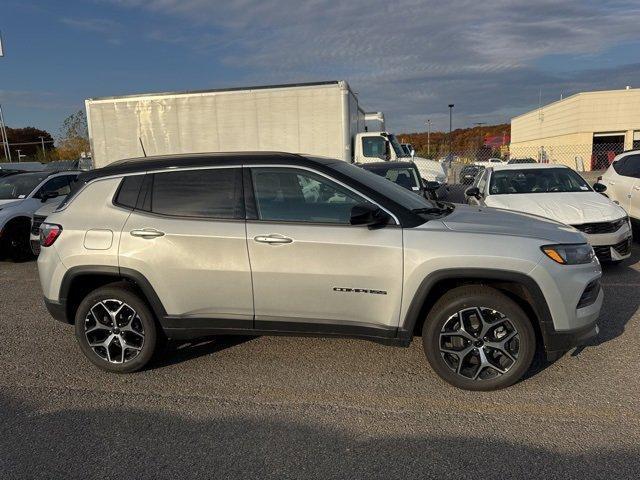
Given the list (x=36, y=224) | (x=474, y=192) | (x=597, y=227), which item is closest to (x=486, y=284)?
(x=597, y=227)

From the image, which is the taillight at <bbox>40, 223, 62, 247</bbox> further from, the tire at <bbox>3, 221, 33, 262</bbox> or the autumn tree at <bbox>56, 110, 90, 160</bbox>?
the autumn tree at <bbox>56, 110, 90, 160</bbox>

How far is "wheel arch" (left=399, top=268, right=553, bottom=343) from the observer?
3.41 m

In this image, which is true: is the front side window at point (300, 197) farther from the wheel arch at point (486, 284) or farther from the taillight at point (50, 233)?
the taillight at point (50, 233)

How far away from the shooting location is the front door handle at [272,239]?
12.0ft

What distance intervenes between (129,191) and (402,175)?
6.45 metres

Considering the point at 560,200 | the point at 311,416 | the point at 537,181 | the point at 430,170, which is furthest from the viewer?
the point at 430,170

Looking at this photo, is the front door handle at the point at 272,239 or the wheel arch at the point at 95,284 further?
the wheel arch at the point at 95,284

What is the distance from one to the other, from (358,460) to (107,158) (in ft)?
42.6

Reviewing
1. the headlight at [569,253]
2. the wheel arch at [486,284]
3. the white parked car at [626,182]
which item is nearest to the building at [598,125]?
the white parked car at [626,182]

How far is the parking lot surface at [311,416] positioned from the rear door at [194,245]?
0.64 metres

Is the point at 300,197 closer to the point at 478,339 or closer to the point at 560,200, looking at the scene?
the point at 478,339

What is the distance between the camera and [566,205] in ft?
22.9

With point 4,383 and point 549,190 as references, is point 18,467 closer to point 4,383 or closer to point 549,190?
point 4,383

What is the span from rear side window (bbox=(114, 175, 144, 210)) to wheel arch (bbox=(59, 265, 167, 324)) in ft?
1.78
